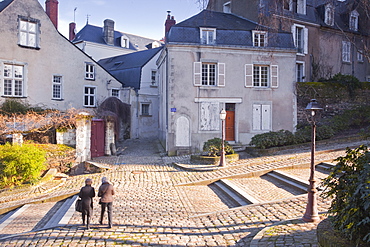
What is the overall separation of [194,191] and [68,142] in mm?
7613

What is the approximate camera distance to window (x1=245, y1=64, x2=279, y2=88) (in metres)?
18.2

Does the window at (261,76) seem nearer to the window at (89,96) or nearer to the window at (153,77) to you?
the window at (153,77)

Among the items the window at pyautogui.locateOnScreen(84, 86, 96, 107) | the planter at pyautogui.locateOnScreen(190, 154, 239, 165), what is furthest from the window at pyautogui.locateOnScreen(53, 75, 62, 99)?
the planter at pyautogui.locateOnScreen(190, 154, 239, 165)

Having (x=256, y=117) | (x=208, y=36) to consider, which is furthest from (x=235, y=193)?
(x=208, y=36)

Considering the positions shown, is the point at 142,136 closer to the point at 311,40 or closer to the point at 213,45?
the point at 213,45

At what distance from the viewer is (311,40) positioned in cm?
2252

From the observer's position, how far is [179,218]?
7.40 m

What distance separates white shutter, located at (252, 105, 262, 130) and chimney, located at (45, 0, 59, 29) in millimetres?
15815

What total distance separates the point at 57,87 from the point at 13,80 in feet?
9.43

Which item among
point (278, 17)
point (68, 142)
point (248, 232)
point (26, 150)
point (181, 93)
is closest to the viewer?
point (248, 232)

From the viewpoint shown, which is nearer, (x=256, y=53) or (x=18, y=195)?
(x=18, y=195)

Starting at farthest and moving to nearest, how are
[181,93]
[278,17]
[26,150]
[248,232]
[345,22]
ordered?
1. [345,22]
2. [181,93]
3. [26,150]
4. [278,17]
5. [248,232]

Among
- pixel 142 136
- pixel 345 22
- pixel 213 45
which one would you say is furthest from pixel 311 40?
pixel 142 136

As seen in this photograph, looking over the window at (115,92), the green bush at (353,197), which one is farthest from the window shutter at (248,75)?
the green bush at (353,197)
